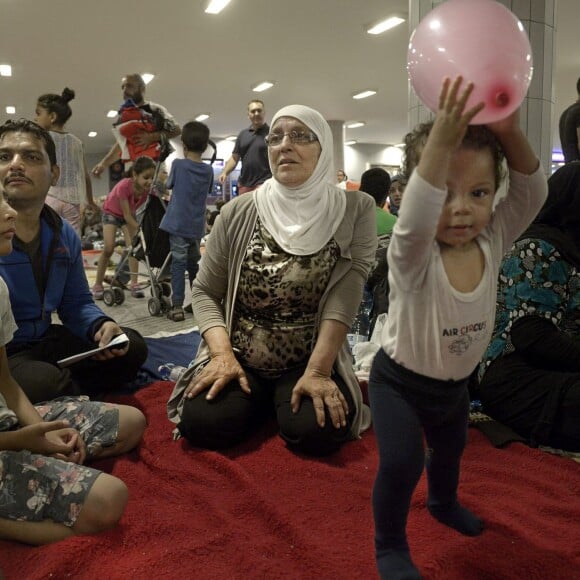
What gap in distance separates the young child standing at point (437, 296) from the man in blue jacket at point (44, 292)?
1.12 m

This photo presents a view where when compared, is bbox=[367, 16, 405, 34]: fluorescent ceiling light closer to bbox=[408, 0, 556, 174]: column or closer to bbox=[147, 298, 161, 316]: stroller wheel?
bbox=[408, 0, 556, 174]: column

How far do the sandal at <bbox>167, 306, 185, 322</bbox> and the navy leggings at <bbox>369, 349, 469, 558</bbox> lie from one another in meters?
2.88

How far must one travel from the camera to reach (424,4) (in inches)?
106

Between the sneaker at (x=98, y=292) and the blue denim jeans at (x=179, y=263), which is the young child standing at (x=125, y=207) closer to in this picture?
the sneaker at (x=98, y=292)

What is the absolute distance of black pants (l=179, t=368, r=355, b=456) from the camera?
1594mm

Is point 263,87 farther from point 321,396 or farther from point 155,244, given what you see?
point 321,396

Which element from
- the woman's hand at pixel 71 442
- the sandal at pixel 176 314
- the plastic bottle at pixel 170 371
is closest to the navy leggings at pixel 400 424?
the woman's hand at pixel 71 442

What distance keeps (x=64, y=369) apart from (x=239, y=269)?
65cm

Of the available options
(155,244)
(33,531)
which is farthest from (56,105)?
(33,531)

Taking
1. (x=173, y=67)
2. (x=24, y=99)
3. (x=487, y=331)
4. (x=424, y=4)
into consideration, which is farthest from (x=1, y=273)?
(x=24, y=99)

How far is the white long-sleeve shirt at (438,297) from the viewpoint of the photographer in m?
0.88

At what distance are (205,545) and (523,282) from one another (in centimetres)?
120

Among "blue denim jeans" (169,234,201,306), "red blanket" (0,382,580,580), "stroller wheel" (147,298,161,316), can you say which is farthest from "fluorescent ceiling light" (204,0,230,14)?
"red blanket" (0,382,580,580)

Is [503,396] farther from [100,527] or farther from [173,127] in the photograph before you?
[173,127]
